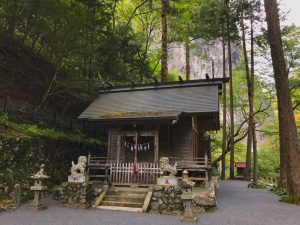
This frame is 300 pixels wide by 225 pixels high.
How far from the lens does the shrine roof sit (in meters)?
13.4

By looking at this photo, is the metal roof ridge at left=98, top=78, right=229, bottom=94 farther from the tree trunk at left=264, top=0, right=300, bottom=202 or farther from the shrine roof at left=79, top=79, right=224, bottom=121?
the tree trunk at left=264, top=0, right=300, bottom=202

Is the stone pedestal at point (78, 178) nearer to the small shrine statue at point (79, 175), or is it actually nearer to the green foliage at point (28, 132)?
the small shrine statue at point (79, 175)

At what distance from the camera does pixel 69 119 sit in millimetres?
19047

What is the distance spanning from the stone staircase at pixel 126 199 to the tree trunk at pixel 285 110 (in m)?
6.35

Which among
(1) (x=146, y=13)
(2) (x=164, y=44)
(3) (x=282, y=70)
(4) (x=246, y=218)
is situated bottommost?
(4) (x=246, y=218)

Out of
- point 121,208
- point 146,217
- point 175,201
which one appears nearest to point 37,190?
point 121,208

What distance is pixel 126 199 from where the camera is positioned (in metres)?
11.3

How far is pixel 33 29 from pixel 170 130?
990 centimetres

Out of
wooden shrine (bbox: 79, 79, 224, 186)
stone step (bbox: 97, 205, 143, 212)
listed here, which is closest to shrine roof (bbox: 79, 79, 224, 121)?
wooden shrine (bbox: 79, 79, 224, 186)

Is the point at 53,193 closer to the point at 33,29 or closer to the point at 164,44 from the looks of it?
the point at 33,29

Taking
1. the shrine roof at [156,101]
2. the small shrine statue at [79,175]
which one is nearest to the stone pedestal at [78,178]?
the small shrine statue at [79,175]

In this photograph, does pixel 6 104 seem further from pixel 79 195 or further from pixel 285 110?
pixel 285 110

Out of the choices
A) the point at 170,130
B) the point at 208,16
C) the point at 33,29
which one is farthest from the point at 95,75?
the point at 208,16

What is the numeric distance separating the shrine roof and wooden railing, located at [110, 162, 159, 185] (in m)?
2.24
